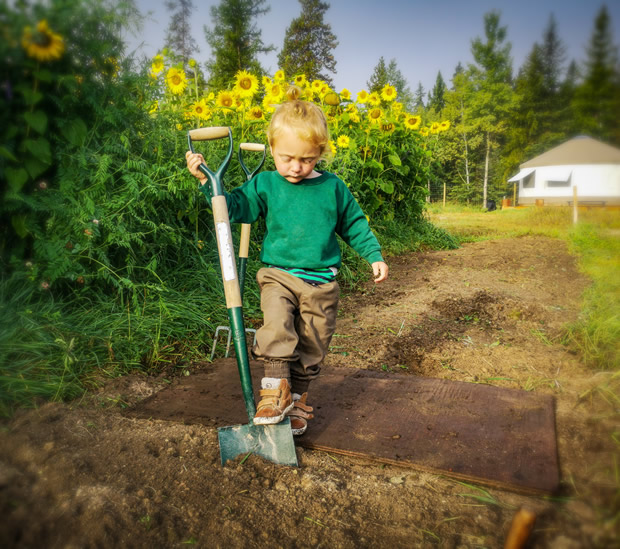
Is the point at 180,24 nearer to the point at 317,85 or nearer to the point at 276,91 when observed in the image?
the point at 276,91

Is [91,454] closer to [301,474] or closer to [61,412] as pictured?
[61,412]

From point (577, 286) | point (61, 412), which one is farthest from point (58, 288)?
point (577, 286)

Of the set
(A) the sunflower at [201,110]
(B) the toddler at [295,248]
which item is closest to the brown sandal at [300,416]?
(B) the toddler at [295,248]

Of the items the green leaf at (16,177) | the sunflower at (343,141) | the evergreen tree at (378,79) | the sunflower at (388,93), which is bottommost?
the green leaf at (16,177)

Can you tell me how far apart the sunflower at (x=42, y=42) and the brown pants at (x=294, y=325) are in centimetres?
107

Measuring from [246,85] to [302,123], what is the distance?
198 cm

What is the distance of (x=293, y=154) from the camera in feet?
6.15

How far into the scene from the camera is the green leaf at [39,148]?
5.18 feet

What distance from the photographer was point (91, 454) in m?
1.58

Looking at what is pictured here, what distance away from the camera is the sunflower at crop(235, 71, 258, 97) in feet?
11.6

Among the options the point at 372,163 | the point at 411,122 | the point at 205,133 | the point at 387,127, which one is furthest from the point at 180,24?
the point at 411,122

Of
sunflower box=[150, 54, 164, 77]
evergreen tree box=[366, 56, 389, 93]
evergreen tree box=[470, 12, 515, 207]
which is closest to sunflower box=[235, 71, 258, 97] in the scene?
sunflower box=[150, 54, 164, 77]

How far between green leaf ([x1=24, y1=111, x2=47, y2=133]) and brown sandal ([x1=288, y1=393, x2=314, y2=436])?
1.37 meters

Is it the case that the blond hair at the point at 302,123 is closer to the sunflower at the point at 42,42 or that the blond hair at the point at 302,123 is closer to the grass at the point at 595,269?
the sunflower at the point at 42,42
